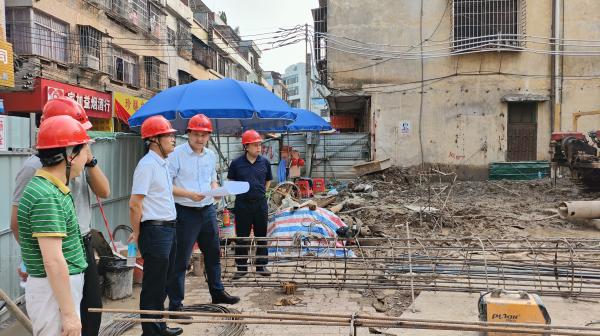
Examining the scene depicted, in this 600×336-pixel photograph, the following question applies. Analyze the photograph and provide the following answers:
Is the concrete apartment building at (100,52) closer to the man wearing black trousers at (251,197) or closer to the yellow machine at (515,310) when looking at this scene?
the man wearing black trousers at (251,197)

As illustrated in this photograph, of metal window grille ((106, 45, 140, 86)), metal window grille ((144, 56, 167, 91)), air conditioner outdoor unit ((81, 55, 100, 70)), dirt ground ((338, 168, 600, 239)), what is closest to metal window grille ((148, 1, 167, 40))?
metal window grille ((144, 56, 167, 91))

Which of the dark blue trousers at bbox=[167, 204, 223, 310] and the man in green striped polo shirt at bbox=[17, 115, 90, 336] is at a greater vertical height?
the man in green striped polo shirt at bbox=[17, 115, 90, 336]

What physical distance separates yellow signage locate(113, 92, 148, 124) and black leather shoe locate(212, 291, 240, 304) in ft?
49.3

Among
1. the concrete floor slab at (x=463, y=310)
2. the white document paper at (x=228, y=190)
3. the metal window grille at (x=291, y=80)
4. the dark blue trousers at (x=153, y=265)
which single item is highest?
the metal window grille at (x=291, y=80)

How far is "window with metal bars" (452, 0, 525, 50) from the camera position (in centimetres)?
1614

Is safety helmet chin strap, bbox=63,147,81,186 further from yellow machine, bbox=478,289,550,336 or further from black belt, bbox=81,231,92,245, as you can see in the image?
yellow machine, bbox=478,289,550,336

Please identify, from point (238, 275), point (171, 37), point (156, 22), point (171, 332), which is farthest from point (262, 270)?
point (171, 37)

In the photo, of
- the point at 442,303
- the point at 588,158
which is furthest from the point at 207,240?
the point at 588,158

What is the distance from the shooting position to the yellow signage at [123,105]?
57.7 feet

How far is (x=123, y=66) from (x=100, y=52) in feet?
6.57

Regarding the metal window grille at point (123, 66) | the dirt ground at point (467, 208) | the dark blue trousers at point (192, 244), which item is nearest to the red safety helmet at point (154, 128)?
the dark blue trousers at point (192, 244)

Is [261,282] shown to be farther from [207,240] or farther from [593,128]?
[593,128]

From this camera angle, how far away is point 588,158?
35.0 feet

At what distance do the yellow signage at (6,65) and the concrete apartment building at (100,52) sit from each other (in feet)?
4.98
